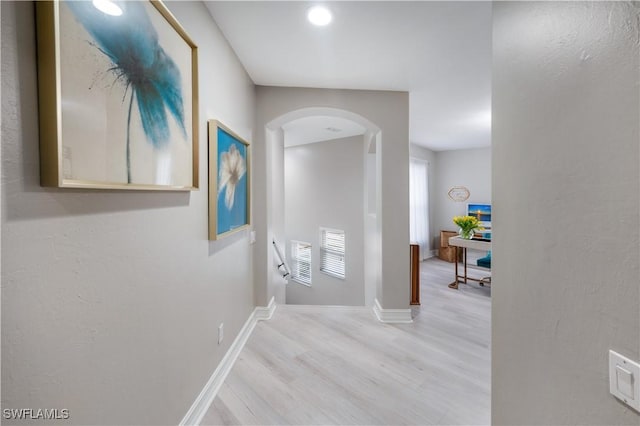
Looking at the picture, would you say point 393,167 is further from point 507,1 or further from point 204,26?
point 204,26

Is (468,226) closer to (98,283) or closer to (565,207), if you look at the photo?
(565,207)

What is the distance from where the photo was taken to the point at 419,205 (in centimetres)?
618

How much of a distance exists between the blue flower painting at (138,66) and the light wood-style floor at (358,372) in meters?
1.53

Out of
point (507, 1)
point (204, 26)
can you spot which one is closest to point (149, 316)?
point (204, 26)

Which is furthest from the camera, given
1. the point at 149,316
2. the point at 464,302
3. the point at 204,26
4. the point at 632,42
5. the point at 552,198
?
the point at 464,302

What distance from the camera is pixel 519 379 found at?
2.97ft

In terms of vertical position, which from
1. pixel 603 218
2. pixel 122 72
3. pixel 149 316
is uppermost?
pixel 122 72

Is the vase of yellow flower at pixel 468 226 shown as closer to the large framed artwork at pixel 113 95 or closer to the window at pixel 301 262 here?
the window at pixel 301 262

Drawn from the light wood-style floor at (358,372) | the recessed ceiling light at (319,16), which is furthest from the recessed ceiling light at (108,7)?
the light wood-style floor at (358,372)

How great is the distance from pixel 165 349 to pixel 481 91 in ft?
11.6

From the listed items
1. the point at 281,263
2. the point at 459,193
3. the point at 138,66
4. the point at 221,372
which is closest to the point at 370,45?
the point at 138,66

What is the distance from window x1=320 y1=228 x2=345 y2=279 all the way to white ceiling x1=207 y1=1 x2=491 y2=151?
10.0 feet

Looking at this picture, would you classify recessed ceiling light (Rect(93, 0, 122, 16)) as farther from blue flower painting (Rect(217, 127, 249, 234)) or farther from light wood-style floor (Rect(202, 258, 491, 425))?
light wood-style floor (Rect(202, 258, 491, 425))

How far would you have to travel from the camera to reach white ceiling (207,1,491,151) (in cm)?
156
